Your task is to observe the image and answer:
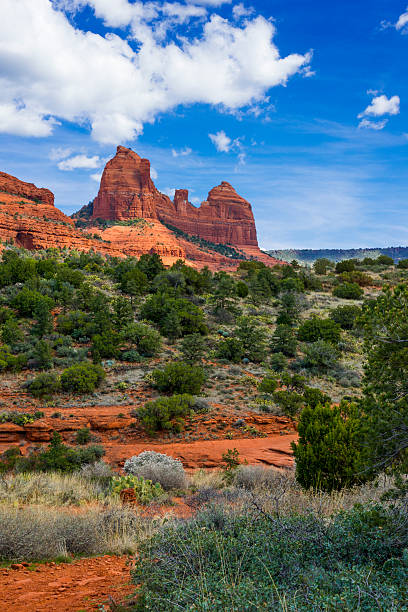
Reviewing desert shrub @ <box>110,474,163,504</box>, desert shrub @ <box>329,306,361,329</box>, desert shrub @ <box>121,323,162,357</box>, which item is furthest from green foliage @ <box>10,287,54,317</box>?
desert shrub @ <box>329,306,361,329</box>

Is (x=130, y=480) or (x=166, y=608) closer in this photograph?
(x=166, y=608)

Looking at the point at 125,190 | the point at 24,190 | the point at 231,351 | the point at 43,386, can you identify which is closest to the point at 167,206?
the point at 125,190

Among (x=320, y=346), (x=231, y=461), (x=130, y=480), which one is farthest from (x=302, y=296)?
(x=130, y=480)

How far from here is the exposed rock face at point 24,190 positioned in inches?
2820

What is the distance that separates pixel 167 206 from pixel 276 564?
5320 inches

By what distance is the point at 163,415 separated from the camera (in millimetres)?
13461

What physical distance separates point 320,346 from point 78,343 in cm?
1500

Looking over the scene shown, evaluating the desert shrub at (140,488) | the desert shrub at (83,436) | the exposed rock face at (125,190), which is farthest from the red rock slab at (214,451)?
the exposed rock face at (125,190)

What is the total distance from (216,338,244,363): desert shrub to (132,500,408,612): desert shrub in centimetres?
1696

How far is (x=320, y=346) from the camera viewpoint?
21.7 metres

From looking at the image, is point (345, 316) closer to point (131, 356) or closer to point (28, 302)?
point (131, 356)

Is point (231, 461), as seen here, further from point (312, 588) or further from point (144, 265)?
point (144, 265)

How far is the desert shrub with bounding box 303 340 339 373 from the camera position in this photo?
20.7 m

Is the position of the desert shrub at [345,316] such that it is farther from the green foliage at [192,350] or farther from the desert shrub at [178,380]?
the desert shrub at [178,380]
